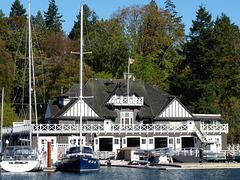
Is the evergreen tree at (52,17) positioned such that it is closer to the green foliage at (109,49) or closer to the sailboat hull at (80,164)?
the green foliage at (109,49)

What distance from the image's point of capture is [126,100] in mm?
74688

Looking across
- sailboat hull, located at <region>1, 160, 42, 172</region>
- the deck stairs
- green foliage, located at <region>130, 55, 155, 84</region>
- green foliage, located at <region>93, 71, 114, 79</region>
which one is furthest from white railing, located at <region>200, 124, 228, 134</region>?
sailboat hull, located at <region>1, 160, 42, 172</region>

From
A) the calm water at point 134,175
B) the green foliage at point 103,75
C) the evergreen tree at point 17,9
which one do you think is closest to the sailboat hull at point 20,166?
the calm water at point 134,175

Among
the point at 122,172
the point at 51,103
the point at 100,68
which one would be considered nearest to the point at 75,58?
the point at 100,68

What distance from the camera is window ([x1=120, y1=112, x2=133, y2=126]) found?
7475 cm

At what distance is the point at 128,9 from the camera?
103062 mm

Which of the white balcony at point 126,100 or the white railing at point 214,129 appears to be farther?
the white railing at point 214,129

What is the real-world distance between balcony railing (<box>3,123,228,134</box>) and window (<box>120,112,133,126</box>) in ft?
3.86

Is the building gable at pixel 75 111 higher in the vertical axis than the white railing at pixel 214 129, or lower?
higher

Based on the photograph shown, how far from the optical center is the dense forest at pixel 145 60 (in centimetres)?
9069

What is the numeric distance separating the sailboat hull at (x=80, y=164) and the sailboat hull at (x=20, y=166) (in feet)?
8.67

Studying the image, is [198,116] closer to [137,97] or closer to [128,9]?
[137,97]

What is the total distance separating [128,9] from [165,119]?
34.1 m

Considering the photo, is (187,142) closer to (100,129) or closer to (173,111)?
(173,111)
